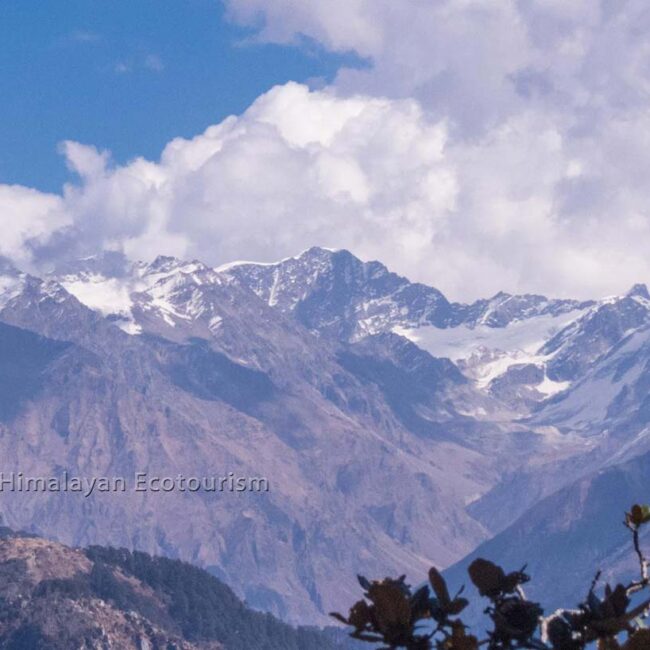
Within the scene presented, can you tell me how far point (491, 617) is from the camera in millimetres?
9609

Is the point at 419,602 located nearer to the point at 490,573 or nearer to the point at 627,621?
the point at 490,573

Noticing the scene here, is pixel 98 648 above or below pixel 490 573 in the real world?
above

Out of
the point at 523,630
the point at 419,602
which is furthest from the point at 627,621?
the point at 419,602

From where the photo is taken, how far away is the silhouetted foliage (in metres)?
9.34

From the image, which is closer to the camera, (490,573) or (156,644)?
(490,573)

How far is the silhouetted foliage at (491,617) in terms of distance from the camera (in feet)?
30.6

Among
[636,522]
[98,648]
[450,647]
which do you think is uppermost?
[98,648]

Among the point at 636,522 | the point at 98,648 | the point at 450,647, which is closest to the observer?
the point at 450,647

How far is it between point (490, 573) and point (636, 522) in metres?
1.31

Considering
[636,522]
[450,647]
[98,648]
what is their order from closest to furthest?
1. [450,647]
2. [636,522]
3. [98,648]

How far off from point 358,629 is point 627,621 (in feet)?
5.49

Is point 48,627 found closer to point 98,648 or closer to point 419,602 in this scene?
point 98,648

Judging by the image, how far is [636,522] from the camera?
1051 centimetres

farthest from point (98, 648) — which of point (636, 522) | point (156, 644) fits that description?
point (636, 522)
